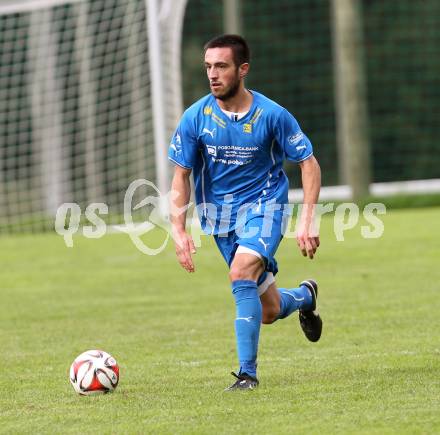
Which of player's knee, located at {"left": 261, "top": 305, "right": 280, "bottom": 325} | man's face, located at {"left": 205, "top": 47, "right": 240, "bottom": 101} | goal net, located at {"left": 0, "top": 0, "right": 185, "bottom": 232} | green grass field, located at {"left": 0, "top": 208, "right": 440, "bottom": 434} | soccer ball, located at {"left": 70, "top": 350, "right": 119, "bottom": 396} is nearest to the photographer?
green grass field, located at {"left": 0, "top": 208, "right": 440, "bottom": 434}

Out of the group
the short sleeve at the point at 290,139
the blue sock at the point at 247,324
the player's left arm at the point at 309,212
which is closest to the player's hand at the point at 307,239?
the player's left arm at the point at 309,212

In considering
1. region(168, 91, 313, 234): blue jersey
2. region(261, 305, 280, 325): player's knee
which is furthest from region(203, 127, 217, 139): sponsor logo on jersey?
region(261, 305, 280, 325): player's knee

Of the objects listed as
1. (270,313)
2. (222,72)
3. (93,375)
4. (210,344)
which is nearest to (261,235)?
(270,313)

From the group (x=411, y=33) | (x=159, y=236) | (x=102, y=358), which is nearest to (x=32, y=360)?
(x=102, y=358)

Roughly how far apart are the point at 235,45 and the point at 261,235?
1.08 metres

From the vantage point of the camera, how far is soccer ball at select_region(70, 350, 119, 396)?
21.7 feet

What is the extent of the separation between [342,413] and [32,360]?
9.86 ft

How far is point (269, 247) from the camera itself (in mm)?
6832

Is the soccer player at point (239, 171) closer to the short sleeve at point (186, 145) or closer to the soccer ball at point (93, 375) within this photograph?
the short sleeve at point (186, 145)

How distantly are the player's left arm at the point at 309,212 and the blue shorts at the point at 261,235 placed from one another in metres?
0.16

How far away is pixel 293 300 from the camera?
7746mm

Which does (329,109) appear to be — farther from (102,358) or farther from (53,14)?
(102,358)

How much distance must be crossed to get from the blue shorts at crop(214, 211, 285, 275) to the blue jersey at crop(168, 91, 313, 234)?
86 mm

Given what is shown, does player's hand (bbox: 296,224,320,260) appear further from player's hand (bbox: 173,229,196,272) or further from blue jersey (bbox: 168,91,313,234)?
player's hand (bbox: 173,229,196,272)
